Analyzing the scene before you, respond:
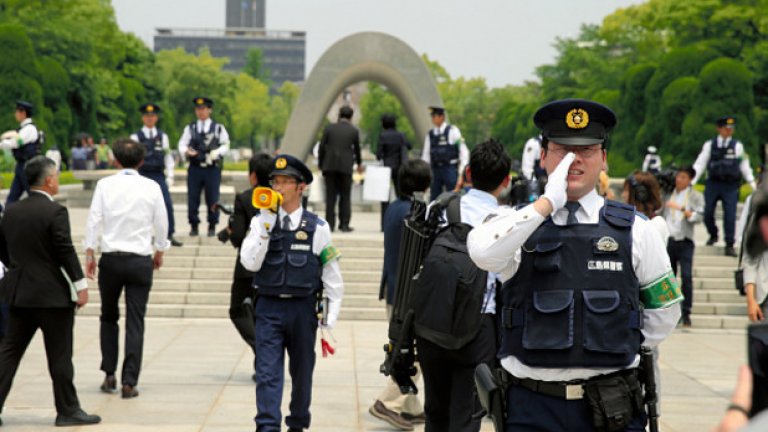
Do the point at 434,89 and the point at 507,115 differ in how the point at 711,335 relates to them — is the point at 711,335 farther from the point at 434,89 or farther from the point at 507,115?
the point at 507,115

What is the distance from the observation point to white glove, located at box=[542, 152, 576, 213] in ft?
12.9

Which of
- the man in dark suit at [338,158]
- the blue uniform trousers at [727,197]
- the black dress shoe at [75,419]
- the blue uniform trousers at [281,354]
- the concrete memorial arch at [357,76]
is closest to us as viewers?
the blue uniform trousers at [281,354]

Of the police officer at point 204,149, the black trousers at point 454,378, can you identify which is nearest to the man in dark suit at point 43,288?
the black trousers at point 454,378

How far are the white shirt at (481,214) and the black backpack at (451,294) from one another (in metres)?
0.12

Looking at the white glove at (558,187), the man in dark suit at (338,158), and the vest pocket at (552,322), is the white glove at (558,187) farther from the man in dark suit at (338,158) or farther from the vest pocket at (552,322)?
the man in dark suit at (338,158)

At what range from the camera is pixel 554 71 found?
74.9 metres

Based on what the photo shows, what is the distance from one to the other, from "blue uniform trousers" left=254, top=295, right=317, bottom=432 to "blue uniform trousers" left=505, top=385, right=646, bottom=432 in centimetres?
276

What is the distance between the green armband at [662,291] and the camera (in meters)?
4.17

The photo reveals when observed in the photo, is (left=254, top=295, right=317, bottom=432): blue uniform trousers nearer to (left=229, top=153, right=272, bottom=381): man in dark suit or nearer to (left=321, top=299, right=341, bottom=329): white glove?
(left=321, top=299, right=341, bottom=329): white glove

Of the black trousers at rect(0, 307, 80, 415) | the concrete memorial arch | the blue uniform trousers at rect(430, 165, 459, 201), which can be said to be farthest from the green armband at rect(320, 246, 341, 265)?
the concrete memorial arch

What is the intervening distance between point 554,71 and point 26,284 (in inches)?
2740

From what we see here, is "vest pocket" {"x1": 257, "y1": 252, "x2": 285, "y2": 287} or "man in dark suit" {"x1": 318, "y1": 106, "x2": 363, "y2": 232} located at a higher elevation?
"man in dark suit" {"x1": 318, "y1": 106, "x2": 363, "y2": 232}

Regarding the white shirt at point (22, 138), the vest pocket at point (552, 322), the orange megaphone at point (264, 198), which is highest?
the white shirt at point (22, 138)

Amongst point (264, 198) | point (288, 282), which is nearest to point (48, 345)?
point (288, 282)
